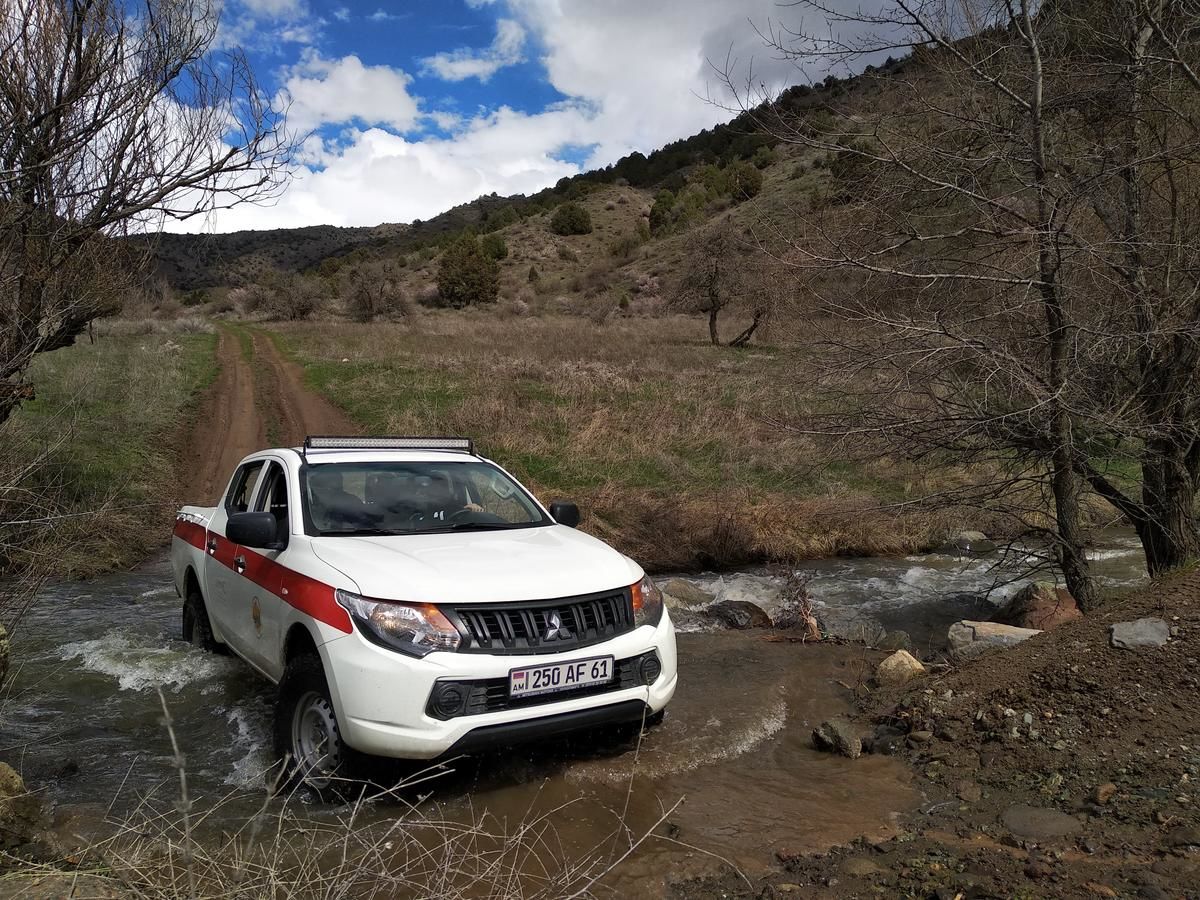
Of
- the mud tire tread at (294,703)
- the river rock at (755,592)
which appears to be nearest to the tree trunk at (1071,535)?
the river rock at (755,592)

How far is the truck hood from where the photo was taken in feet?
12.8

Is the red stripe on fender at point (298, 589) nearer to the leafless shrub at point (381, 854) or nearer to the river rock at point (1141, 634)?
the leafless shrub at point (381, 854)

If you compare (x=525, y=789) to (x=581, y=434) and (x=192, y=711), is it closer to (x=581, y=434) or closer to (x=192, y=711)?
(x=192, y=711)

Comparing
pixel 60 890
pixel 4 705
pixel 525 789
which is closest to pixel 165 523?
pixel 4 705

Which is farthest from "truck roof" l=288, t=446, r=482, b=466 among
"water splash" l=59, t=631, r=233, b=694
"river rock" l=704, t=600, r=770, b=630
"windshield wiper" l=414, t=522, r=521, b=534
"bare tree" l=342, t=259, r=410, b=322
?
"bare tree" l=342, t=259, r=410, b=322

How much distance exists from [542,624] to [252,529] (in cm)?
181

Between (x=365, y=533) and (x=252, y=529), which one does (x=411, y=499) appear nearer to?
(x=365, y=533)

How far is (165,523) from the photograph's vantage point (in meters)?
11.6

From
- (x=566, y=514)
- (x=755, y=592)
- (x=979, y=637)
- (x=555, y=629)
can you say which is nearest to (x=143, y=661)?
(x=566, y=514)

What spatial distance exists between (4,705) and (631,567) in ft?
14.5

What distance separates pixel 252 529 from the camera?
4.55 metres

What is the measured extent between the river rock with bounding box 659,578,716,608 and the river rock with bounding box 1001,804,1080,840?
5.36 m

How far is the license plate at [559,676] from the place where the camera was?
381 centimetres

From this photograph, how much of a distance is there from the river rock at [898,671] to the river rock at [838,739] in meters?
1.24
